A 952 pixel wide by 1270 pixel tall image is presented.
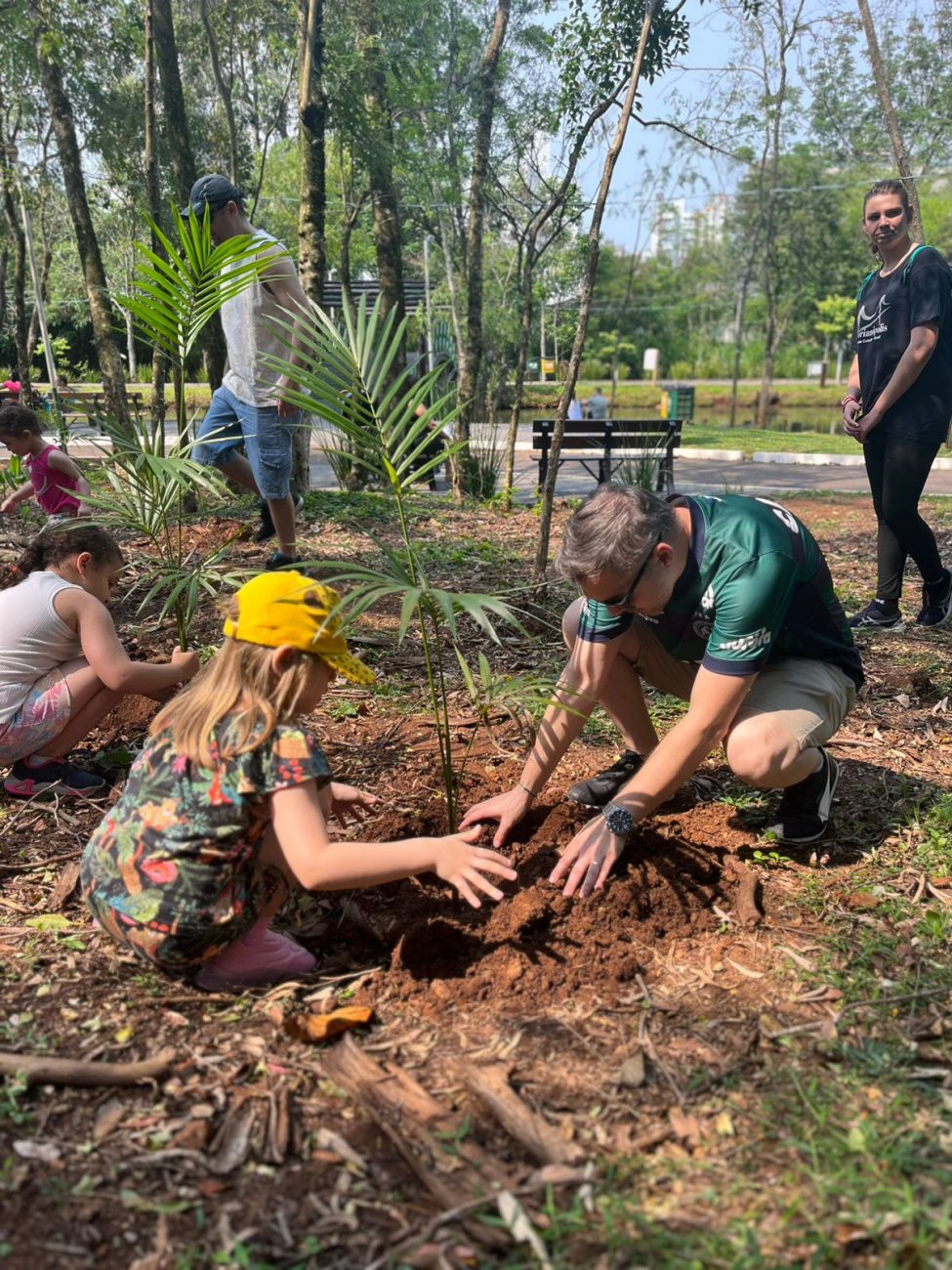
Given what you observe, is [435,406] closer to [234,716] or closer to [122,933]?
[234,716]

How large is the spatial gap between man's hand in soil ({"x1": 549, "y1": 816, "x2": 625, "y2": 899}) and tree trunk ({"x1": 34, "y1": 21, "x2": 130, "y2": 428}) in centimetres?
725

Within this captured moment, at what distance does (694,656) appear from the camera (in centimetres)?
268

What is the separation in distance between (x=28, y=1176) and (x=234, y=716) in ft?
2.77

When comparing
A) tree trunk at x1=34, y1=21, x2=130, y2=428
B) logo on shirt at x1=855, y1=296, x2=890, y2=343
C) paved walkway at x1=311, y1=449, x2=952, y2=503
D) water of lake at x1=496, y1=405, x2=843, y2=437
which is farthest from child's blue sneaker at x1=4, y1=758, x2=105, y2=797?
water of lake at x1=496, y1=405, x2=843, y2=437

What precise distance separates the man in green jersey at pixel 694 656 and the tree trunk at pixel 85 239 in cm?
689

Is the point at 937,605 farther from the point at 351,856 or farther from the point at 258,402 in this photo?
the point at 351,856

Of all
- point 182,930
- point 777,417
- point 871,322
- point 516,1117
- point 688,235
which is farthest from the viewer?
point 688,235

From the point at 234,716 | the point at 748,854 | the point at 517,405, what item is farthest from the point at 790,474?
the point at 234,716

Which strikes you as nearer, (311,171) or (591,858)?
(591,858)

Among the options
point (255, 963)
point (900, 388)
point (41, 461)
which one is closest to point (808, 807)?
point (255, 963)

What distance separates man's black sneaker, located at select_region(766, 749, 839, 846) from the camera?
8.68 ft

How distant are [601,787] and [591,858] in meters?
0.61

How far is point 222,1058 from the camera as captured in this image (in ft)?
6.21

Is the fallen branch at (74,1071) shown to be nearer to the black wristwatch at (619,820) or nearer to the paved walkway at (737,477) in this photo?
the black wristwatch at (619,820)
